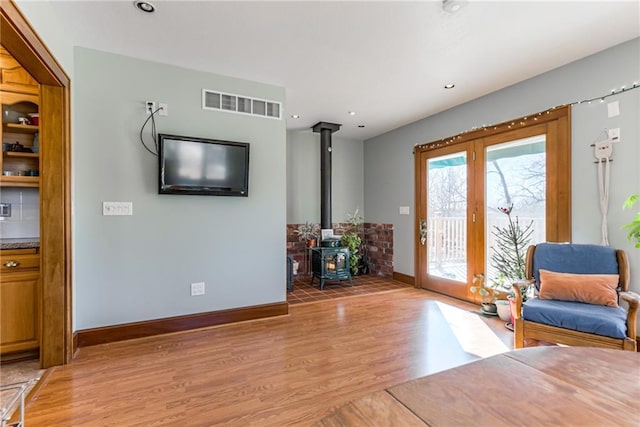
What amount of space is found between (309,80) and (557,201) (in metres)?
2.83

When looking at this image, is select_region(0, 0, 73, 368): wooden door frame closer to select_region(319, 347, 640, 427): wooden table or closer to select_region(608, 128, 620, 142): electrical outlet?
select_region(319, 347, 640, 427): wooden table

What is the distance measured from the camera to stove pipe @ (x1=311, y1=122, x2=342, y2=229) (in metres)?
4.94

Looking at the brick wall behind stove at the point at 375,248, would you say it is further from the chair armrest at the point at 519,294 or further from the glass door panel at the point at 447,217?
the chair armrest at the point at 519,294

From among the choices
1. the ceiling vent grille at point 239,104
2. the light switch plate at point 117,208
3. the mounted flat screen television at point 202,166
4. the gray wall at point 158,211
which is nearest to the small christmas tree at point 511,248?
the gray wall at point 158,211

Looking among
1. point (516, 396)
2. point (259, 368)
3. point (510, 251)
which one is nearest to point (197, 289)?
point (259, 368)

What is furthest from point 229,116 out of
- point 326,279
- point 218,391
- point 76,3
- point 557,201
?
point 557,201

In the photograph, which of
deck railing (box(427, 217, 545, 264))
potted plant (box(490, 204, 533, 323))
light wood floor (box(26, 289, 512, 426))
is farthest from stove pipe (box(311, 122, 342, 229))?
potted plant (box(490, 204, 533, 323))

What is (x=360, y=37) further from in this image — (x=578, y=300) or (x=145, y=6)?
(x=578, y=300)

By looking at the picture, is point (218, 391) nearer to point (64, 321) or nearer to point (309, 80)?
point (64, 321)

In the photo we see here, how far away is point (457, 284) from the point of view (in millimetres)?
4156

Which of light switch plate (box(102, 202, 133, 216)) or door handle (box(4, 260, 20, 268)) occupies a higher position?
light switch plate (box(102, 202, 133, 216))

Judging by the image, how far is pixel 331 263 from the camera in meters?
4.80

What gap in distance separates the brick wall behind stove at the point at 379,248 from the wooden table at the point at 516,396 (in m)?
4.41

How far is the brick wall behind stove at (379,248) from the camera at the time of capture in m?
5.42
